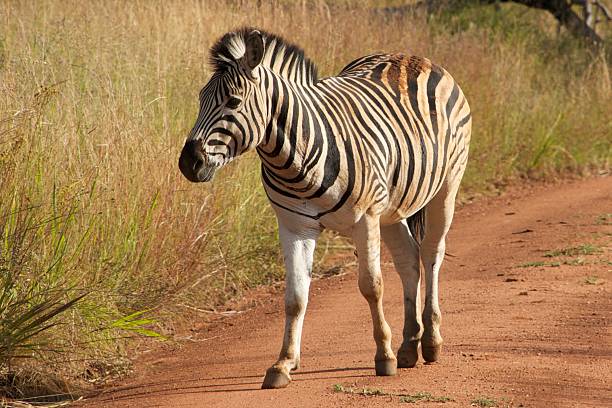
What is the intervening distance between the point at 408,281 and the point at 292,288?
2.96ft

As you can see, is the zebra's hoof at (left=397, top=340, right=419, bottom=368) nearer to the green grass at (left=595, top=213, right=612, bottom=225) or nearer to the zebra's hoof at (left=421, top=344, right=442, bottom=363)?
the zebra's hoof at (left=421, top=344, right=442, bottom=363)

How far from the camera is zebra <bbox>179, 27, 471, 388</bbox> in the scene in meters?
4.95

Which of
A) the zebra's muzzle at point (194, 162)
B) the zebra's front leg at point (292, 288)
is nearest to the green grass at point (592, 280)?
the zebra's front leg at point (292, 288)

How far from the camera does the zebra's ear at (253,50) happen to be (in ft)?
16.2

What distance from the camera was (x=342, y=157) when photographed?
5.24m

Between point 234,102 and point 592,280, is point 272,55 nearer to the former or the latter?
point 234,102

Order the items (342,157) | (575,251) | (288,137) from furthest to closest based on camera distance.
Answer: (575,251) → (342,157) → (288,137)

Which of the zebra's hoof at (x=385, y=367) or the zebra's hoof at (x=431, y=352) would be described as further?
the zebra's hoof at (x=431, y=352)

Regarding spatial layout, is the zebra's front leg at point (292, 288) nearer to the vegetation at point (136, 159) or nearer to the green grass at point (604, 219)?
the vegetation at point (136, 159)

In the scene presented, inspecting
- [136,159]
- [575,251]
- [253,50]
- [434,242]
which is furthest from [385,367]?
[575,251]

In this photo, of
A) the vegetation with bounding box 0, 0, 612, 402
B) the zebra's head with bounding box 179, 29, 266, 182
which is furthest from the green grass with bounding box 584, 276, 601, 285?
the zebra's head with bounding box 179, 29, 266, 182

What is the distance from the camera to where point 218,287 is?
7633 mm

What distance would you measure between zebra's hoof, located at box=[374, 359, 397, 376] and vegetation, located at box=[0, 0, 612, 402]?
1335 mm

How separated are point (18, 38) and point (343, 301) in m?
3.17
